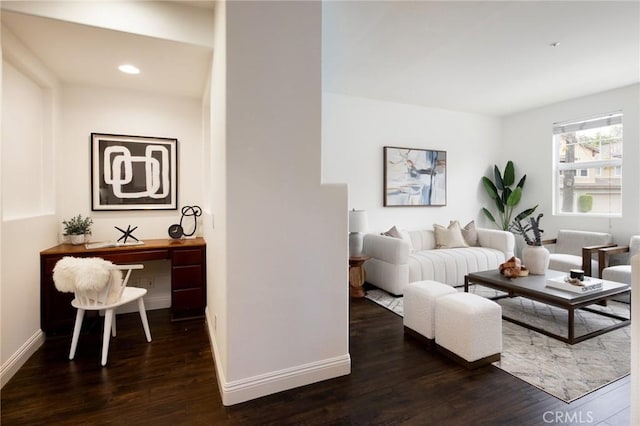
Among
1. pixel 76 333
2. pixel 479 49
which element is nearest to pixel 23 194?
pixel 76 333

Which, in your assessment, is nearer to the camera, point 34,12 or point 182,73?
point 34,12

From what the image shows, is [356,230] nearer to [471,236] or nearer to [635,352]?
[471,236]

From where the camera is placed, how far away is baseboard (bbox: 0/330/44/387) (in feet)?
6.91

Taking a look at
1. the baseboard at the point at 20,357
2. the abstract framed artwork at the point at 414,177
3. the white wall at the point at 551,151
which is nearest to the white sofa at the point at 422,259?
the abstract framed artwork at the point at 414,177

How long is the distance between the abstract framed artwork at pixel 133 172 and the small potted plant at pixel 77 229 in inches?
7.1

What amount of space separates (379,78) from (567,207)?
12.3ft

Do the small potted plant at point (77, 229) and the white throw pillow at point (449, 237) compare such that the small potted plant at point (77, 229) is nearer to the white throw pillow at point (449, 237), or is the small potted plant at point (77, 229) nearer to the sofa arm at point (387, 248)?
the sofa arm at point (387, 248)

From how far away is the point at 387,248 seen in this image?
4004 millimetres

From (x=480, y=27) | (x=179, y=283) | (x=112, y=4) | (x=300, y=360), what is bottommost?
(x=300, y=360)

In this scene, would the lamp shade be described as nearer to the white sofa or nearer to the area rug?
the white sofa

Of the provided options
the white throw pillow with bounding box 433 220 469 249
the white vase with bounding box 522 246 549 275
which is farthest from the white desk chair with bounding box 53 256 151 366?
the white throw pillow with bounding box 433 220 469 249

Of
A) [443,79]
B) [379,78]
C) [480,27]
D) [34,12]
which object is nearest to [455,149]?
[443,79]

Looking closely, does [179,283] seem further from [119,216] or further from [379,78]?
[379,78]

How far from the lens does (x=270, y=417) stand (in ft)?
5.83
